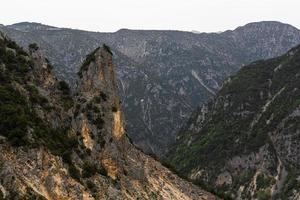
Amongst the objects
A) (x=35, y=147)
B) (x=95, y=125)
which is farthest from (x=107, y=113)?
(x=35, y=147)

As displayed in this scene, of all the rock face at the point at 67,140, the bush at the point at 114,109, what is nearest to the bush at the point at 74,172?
the rock face at the point at 67,140

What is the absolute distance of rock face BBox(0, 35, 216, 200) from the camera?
66.9m

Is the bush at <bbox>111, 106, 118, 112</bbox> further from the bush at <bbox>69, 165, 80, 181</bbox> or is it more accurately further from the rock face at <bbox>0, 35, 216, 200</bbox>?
the bush at <bbox>69, 165, 80, 181</bbox>

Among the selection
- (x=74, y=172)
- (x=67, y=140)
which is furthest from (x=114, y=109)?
(x=74, y=172)

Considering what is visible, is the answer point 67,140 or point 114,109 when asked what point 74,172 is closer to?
point 67,140

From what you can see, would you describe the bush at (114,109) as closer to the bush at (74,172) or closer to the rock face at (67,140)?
the rock face at (67,140)

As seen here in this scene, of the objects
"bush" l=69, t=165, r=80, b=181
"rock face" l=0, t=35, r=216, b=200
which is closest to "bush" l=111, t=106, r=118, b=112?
"rock face" l=0, t=35, r=216, b=200

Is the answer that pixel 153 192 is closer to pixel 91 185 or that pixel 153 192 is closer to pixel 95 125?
pixel 95 125

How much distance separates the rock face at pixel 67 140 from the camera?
66.9 meters

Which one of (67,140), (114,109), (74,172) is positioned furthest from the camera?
(114,109)

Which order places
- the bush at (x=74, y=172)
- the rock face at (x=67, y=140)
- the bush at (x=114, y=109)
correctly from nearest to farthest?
the rock face at (x=67, y=140), the bush at (x=74, y=172), the bush at (x=114, y=109)

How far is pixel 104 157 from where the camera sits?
285 feet

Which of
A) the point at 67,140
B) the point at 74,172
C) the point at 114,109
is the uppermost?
the point at 114,109

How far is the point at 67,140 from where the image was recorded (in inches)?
3209
